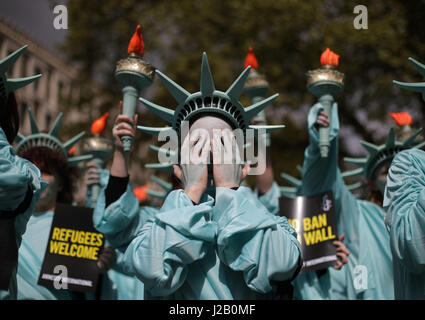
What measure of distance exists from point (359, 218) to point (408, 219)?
2.77 metres

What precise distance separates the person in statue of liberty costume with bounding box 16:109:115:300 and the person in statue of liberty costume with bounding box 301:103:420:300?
2.10 metres

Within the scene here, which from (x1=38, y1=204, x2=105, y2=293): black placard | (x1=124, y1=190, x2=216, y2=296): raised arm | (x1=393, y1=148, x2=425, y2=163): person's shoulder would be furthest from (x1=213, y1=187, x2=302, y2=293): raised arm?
(x1=38, y1=204, x2=105, y2=293): black placard

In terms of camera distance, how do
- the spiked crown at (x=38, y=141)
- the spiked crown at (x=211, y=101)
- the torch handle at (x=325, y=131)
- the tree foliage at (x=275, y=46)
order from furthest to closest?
the tree foliage at (x=275, y=46) → the spiked crown at (x=38, y=141) → the torch handle at (x=325, y=131) → the spiked crown at (x=211, y=101)

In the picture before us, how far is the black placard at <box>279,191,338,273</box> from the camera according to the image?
15.0 feet

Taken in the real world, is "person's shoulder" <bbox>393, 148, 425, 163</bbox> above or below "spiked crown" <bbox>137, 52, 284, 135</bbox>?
below

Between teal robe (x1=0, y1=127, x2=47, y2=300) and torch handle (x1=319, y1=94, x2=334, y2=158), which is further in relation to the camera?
torch handle (x1=319, y1=94, x2=334, y2=158)

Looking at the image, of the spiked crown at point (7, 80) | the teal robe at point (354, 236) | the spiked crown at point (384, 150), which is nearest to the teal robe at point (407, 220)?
the teal robe at point (354, 236)

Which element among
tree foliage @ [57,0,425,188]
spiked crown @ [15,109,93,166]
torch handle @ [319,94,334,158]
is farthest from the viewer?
tree foliage @ [57,0,425,188]

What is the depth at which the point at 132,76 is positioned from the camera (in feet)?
12.4

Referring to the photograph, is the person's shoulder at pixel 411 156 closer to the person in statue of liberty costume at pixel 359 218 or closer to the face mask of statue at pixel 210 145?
the face mask of statue at pixel 210 145

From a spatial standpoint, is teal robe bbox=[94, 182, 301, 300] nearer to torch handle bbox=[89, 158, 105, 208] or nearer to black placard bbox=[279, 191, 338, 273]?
black placard bbox=[279, 191, 338, 273]

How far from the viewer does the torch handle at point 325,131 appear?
4230 mm

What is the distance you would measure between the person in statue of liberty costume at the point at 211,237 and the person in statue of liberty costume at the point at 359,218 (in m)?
1.58
